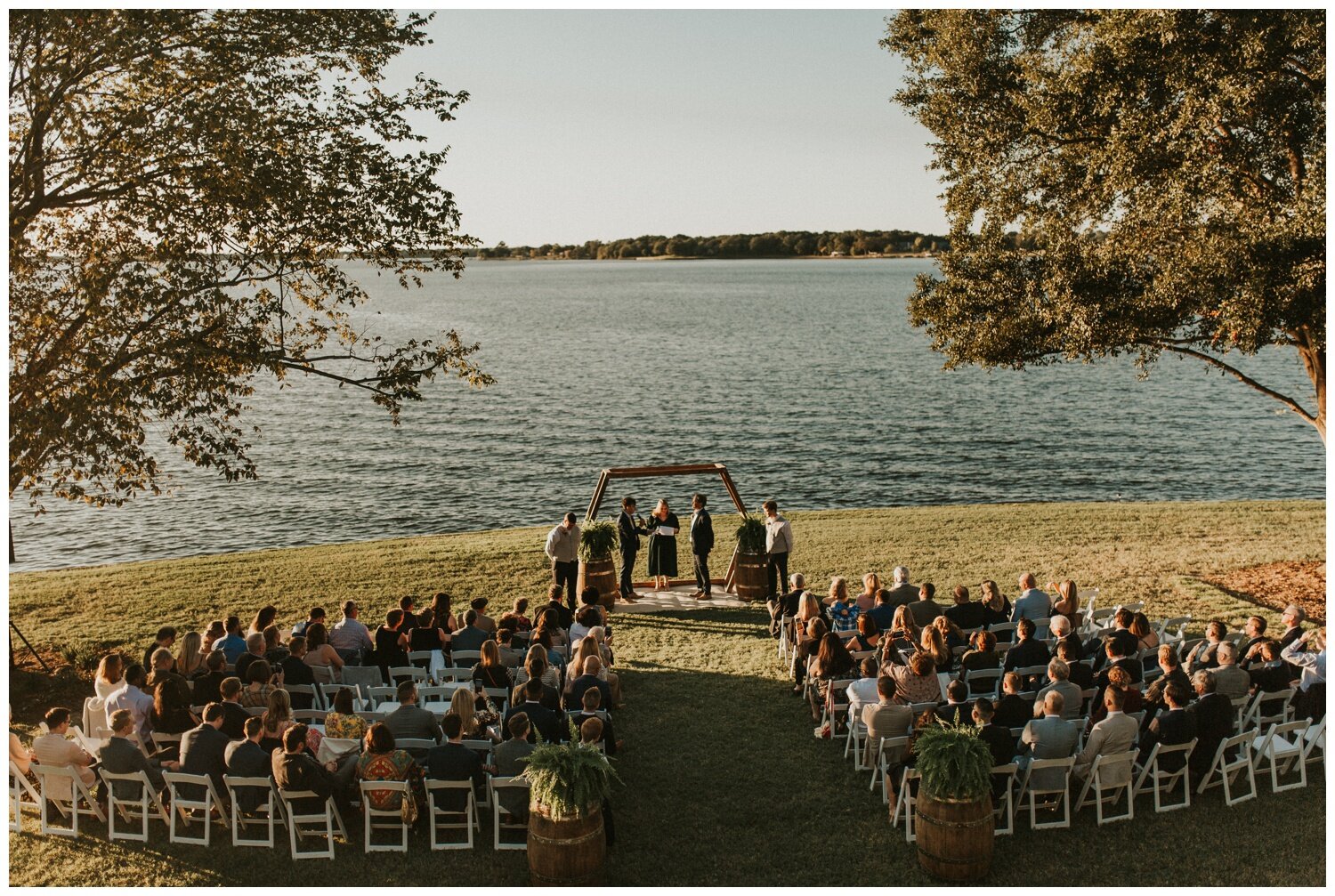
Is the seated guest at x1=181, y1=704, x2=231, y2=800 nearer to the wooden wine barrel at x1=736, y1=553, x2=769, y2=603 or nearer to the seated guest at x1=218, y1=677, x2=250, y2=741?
the seated guest at x1=218, y1=677, x2=250, y2=741

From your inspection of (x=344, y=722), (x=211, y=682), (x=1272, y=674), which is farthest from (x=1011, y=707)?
(x=211, y=682)

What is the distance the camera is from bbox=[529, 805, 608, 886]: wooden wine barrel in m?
8.16

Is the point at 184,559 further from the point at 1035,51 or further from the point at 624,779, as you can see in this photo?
the point at 1035,51

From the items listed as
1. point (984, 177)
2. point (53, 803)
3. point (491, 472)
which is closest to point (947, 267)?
point (984, 177)

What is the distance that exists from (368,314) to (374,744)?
396ft

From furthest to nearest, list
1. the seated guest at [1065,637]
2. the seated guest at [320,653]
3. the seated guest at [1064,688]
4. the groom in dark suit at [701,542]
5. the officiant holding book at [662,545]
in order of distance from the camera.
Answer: the officiant holding book at [662,545] → the groom in dark suit at [701,542] → the seated guest at [320,653] → the seated guest at [1065,637] → the seated guest at [1064,688]

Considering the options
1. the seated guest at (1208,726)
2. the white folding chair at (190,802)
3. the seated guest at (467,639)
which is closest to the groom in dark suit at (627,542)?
the seated guest at (467,639)

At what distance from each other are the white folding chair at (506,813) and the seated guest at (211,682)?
3457 millimetres

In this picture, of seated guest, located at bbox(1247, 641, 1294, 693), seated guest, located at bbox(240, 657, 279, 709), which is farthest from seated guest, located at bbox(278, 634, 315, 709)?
seated guest, located at bbox(1247, 641, 1294, 693)

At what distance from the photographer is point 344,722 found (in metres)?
9.58

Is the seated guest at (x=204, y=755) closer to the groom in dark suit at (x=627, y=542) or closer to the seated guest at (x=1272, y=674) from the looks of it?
the groom in dark suit at (x=627, y=542)

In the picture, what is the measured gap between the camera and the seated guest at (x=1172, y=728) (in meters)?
9.34

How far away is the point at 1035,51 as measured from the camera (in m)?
17.3

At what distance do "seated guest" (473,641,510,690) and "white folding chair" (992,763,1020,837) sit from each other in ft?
17.0
